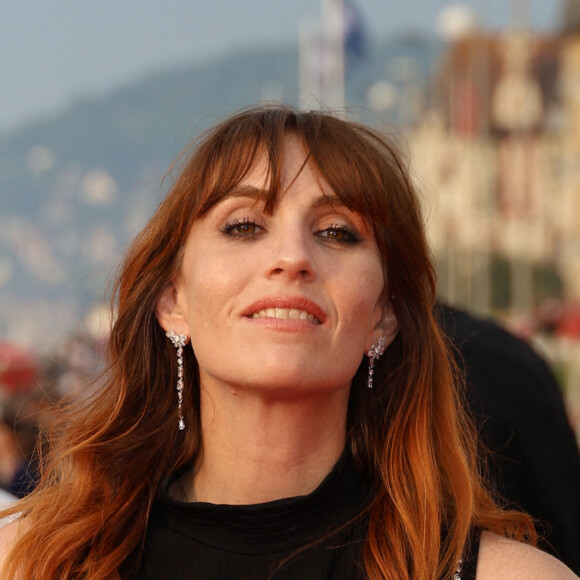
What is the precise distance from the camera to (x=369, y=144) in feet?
8.27

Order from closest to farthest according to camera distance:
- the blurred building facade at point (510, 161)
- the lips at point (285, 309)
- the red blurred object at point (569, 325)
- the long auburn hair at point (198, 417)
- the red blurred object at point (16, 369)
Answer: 1. the lips at point (285, 309)
2. the long auburn hair at point (198, 417)
3. the red blurred object at point (16, 369)
4. the red blurred object at point (569, 325)
5. the blurred building facade at point (510, 161)

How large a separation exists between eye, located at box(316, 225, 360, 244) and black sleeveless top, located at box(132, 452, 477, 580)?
519 millimetres

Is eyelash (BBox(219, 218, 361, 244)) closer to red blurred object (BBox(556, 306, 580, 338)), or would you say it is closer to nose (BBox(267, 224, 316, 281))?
nose (BBox(267, 224, 316, 281))

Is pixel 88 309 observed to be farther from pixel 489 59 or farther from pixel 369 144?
pixel 489 59

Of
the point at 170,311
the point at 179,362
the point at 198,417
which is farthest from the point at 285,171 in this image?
the point at 198,417

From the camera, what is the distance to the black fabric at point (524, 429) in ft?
9.93

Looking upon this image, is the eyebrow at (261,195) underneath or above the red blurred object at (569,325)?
above

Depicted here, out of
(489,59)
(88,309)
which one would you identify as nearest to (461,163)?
(489,59)

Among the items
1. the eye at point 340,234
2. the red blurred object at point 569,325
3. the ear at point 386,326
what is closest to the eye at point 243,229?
the eye at point 340,234

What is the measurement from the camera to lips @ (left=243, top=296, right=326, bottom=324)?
227 cm

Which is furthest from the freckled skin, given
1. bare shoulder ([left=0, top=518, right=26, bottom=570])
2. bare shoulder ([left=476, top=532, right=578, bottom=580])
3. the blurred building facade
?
the blurred building facade

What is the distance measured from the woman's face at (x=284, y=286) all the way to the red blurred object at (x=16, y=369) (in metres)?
3.99

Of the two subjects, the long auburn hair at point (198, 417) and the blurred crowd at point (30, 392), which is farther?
the blurred crowd at point (30, 392)

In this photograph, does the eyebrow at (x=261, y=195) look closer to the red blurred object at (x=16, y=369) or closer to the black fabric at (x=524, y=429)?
the black fabric at (x=524, y=429)
